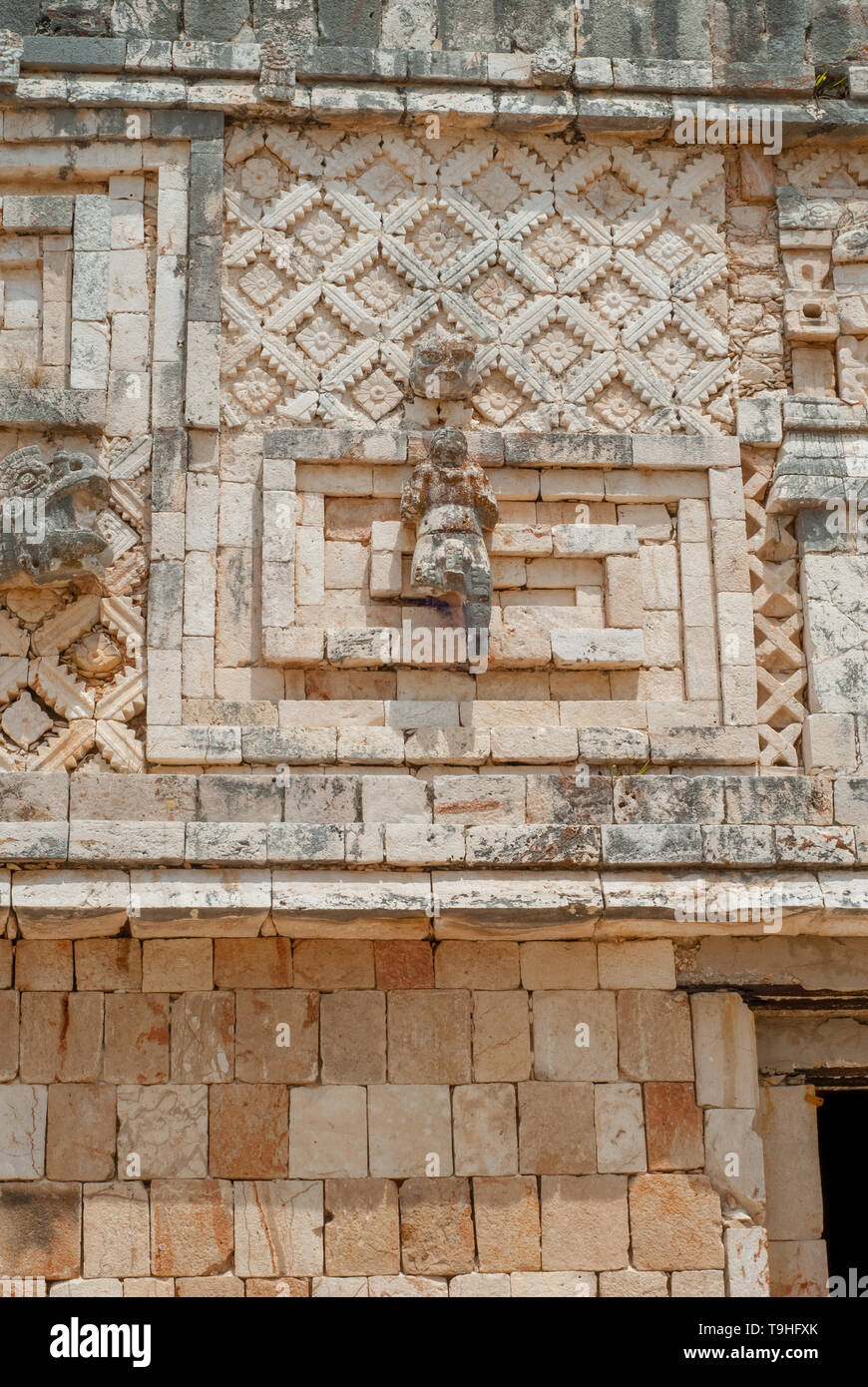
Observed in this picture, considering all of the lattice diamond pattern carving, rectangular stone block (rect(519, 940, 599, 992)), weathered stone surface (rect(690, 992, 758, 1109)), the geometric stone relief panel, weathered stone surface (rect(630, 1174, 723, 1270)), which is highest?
the geometric stone relief panel

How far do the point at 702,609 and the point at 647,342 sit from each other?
1.76 metres

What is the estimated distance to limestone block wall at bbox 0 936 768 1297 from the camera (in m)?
9.65

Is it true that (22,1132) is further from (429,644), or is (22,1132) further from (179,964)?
(429,644)

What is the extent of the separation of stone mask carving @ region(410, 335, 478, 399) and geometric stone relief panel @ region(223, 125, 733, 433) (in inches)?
8.2

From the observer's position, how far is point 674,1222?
9773 mm

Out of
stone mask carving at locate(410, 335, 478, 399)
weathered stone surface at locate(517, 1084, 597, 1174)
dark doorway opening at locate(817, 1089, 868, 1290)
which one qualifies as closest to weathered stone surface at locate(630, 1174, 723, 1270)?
weathered stone surface at locate(517, 1084, 597, 1174)

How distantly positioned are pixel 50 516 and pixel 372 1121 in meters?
3.82

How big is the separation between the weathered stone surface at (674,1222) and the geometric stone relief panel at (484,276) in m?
4.41

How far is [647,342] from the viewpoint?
11125 mm

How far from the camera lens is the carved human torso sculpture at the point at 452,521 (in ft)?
33.3

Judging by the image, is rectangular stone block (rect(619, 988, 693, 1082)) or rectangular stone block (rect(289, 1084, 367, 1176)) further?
rectangular stone block (rect(619, 988, 693, 1082))

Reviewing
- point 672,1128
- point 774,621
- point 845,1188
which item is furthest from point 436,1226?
point 845,1188

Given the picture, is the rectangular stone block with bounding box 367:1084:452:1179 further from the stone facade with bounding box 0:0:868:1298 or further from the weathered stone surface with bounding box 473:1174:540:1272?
→ the weathered stone surface with bounding box 473:1174:540:1272

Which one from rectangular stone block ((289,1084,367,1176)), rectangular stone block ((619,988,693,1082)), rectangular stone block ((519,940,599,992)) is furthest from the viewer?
rectangular stone block ((519,940,599,992))
